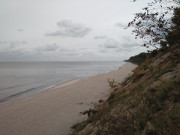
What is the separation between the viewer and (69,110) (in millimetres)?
11984

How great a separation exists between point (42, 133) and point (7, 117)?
5156 mm

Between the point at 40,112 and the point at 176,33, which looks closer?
the point at 176,33

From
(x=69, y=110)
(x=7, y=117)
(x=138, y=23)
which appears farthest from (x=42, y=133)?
Result: (x=138, y=23)

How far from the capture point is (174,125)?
11.7 feet

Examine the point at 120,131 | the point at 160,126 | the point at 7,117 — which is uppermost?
the point at 160,126

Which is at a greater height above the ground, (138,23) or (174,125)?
(138,23)

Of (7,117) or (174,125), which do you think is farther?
(7,117)

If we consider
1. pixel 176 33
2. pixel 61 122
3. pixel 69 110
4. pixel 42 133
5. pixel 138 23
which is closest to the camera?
pixel 176 33

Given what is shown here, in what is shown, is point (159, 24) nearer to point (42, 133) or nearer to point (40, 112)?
point (42, 133)

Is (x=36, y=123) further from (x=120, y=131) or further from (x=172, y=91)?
(x=172, y=91)

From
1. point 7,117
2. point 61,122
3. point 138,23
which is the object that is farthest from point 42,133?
point 138,23

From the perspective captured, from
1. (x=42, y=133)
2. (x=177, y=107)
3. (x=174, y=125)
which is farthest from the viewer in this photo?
(x=42, y=133)

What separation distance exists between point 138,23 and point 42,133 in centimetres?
695

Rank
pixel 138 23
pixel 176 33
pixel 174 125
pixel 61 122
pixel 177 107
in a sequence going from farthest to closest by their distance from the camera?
pixel 61 122 → pixel 138 23 → pixel 176 33 → pixel 177 107 → pixel 174 125
